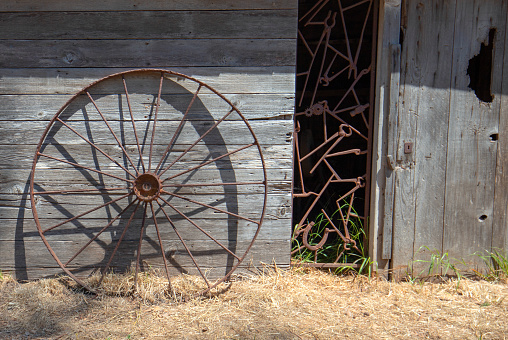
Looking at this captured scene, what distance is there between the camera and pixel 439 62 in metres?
2.81

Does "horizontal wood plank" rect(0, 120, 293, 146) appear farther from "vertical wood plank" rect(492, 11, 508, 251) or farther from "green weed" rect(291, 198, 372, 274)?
"vertical wood plank" rect(492, 11, 508, 251)

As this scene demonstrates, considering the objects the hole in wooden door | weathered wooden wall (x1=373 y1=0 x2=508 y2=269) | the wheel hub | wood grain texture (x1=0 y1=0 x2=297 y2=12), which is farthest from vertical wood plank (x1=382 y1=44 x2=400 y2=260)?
the wheel hub

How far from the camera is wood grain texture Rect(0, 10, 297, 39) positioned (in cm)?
262

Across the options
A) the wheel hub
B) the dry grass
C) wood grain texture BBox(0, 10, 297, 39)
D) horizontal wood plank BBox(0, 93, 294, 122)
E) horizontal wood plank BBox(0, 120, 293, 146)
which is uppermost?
wood grain texture BBox(0, 10, 297, 39)

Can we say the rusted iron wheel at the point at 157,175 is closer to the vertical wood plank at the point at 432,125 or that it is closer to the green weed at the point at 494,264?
the vertical wood plank at the point at 432,125

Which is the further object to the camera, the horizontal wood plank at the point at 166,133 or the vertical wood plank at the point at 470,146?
the vertical wood plank at the point at 470,146

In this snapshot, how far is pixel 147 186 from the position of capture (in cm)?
252

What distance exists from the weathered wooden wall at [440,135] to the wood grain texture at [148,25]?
864 millimetres

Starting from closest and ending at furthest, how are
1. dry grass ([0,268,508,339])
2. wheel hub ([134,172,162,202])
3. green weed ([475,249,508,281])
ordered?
dry grass ([0,268,508,339]) < wheel hub ([134,172,162,202]) < green weed ([475,249,508,281])

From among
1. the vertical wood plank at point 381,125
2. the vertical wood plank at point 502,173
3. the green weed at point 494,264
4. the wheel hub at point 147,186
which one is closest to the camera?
the wheel hub at point 147,186

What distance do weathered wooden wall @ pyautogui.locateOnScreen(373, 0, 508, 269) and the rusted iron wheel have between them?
1042 mm

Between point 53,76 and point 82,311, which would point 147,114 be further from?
point 82,311

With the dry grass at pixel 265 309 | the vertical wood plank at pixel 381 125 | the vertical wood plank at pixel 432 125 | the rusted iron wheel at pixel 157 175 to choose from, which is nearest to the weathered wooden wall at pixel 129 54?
the rusted iron wheel at pixel 157 175

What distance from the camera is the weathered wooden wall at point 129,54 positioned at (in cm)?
262
